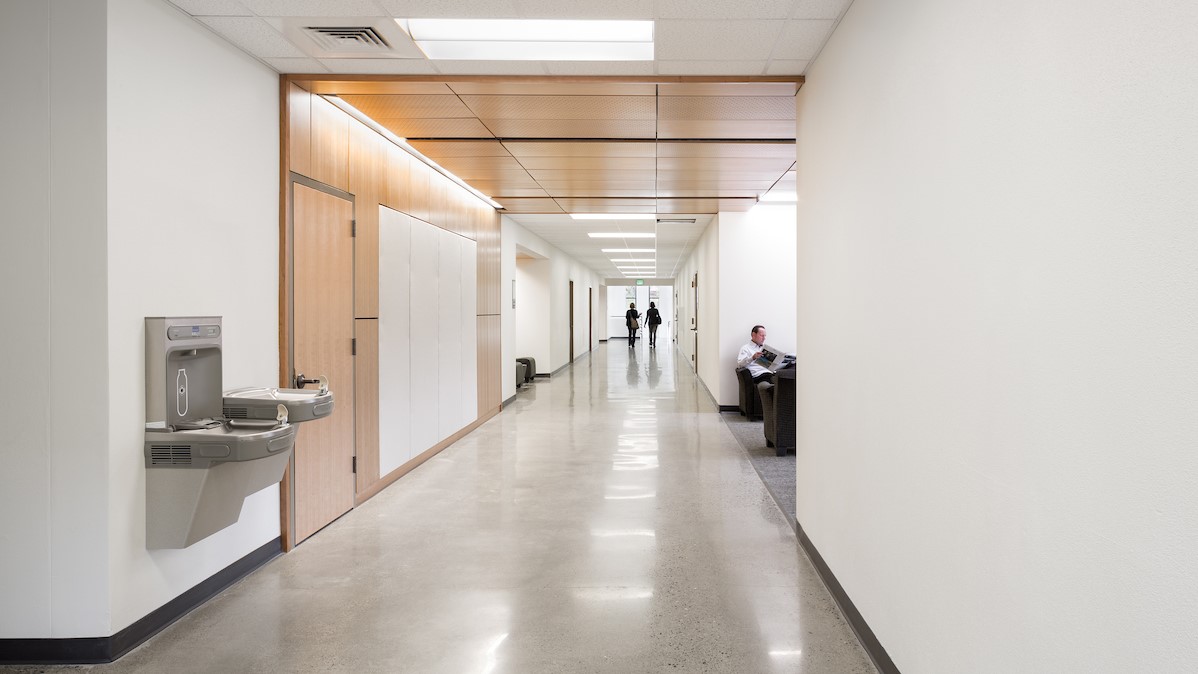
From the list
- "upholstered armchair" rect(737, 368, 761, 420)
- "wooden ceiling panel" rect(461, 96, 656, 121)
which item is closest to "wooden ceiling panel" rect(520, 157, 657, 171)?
"wooden ceiling panel" rect(461, 96, 656, 121)

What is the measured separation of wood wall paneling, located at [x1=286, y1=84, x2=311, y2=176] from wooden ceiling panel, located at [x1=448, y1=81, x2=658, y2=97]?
94cm

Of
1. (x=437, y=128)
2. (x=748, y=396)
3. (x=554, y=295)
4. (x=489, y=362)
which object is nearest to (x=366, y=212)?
(x=437, y=128)

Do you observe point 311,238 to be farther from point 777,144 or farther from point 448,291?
point 777,144

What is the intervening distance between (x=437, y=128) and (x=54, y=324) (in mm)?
2729

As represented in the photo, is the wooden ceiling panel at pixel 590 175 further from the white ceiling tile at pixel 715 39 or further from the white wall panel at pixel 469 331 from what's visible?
the white ceiling tile at pixel 715 39

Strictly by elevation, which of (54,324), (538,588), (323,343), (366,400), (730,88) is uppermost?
(730,88)

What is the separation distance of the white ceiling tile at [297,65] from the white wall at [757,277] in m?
5.69

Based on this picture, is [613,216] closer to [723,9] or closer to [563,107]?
[563,107]

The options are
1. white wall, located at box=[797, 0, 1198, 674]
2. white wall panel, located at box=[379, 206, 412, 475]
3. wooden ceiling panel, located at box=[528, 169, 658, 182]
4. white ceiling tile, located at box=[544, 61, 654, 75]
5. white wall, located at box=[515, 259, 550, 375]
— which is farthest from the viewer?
white wall, located at box=[515, 259, 550, 375]

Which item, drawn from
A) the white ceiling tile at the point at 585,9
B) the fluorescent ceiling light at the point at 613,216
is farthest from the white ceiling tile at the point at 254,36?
the fluorescent ceiling light at the point at 613,216

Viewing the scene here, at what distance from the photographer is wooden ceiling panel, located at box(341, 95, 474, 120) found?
3.89 metres

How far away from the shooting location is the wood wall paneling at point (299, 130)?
Answer: 11.8 feet

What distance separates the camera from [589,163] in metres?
5.46

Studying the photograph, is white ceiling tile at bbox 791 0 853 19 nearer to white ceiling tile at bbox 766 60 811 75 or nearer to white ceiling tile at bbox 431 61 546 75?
white ceiling tile at bbox 766 60 811 75
